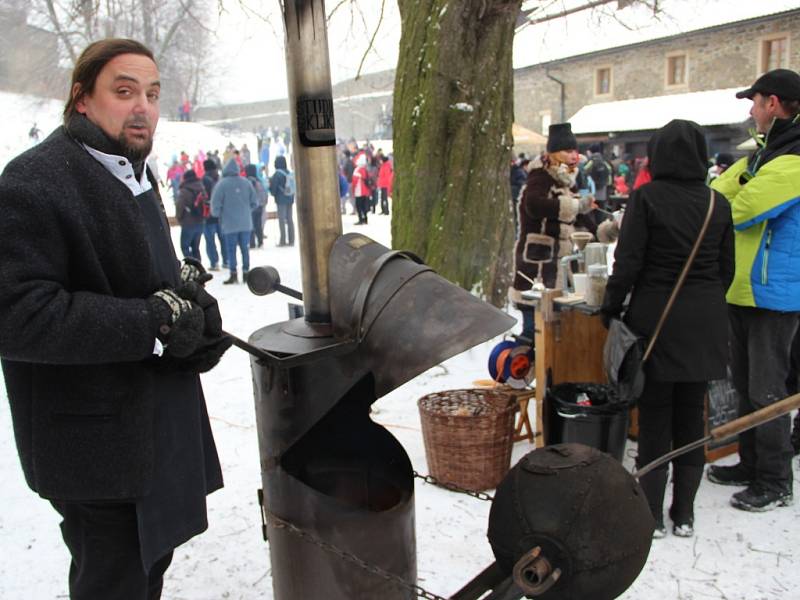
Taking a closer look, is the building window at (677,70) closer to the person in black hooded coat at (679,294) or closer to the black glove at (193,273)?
the person in black hooded coat at (679,294)

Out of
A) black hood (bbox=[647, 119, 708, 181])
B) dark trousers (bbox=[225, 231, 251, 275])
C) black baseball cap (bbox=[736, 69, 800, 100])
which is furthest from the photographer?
dark trousers (bbox=[225, 231, 251, 275])

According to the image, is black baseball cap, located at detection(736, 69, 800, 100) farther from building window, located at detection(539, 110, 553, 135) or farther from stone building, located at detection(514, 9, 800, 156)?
building window, located at detection(539, 110, 553, 135)

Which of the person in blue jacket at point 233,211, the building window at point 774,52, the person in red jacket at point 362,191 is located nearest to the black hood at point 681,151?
the person in blue jacket at point 233,211

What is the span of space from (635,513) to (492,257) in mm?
4900

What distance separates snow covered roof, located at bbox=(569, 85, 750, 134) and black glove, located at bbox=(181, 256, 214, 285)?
24.4 m

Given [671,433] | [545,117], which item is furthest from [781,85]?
[545,117]

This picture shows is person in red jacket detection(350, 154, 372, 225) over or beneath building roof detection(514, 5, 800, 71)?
beneath

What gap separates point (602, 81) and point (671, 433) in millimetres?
32344

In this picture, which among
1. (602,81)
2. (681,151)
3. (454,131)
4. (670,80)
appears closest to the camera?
(681,151)

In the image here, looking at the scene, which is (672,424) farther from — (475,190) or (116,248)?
(475,190)

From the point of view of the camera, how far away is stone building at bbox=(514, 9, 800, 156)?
25188 millimetres

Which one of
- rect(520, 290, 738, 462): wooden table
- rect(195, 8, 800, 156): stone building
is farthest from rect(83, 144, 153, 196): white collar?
rect(195, 8, 800, 156): stone building

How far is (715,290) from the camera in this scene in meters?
3.32

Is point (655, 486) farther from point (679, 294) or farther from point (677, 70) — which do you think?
point (677, 70)
